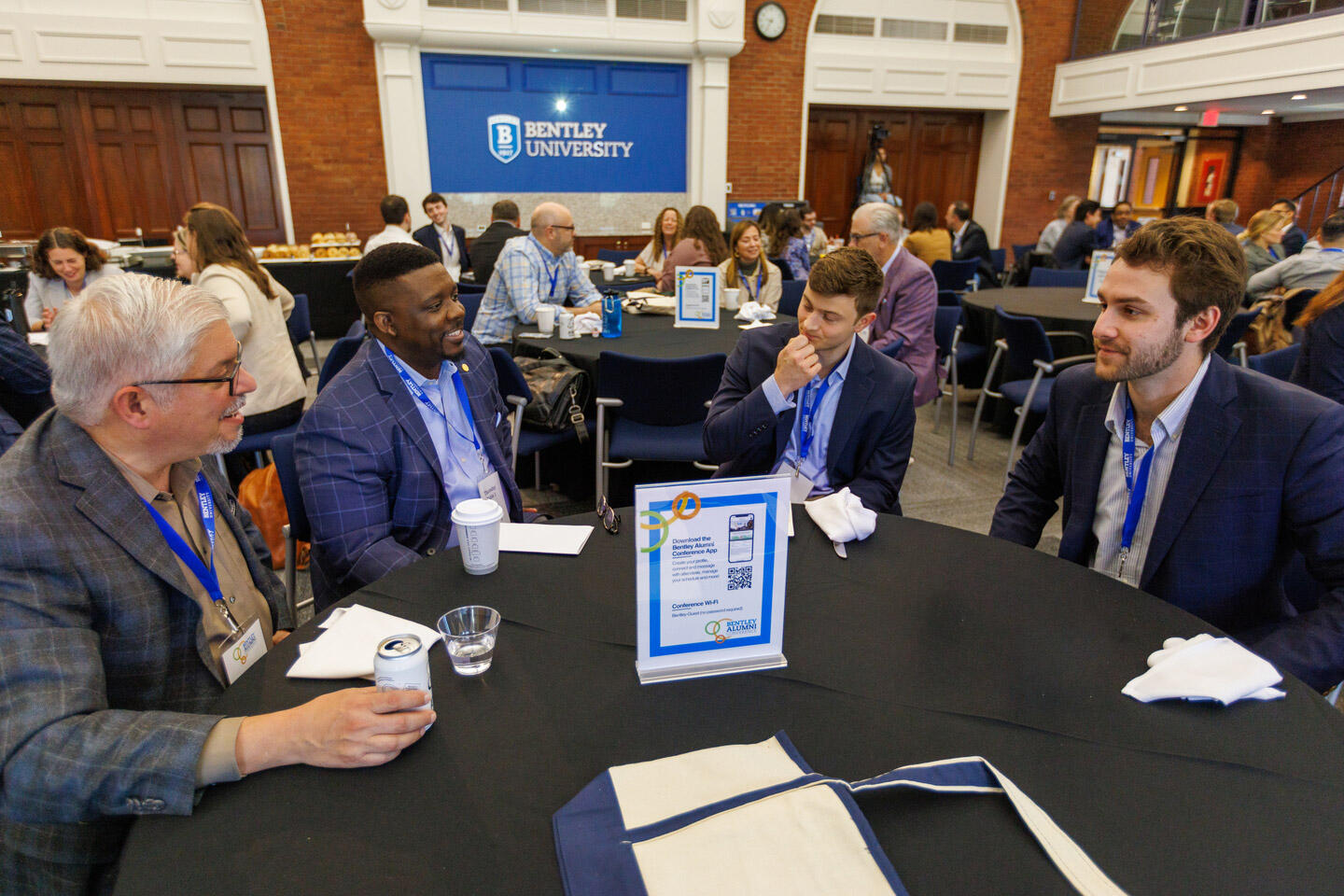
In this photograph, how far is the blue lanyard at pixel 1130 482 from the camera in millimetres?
1630

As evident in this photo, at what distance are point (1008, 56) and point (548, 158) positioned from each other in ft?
21.0

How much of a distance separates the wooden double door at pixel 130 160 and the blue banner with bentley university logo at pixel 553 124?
1913mm

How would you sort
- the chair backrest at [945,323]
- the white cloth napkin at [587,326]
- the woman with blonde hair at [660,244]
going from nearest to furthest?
the white cloth napkin at [587,326] → the chair backrest at [945,323] → the woman with blonde hair at [660,244]

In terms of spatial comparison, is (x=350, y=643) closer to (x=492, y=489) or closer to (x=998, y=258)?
(x=492, y=489)

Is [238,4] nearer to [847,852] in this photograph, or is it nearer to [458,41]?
[458,41]

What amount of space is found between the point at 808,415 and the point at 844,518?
0.70 metres

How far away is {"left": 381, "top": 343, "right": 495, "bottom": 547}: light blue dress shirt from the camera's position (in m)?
1.96

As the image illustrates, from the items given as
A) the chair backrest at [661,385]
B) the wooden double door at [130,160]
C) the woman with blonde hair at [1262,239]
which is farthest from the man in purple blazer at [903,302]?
the wooden double door at [130,160]

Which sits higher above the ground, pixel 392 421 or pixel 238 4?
pixel 238 4

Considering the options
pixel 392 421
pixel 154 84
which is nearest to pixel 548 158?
pixel 154 84

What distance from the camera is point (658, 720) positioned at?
1037 mm

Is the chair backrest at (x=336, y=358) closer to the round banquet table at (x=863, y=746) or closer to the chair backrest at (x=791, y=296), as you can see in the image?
the round banquet table at (x=863, y=746)

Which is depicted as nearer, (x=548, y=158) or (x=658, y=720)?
(x=658, y=720)

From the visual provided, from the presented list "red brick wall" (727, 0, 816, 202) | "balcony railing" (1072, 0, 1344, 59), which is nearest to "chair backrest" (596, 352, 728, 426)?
"red brick wall" (727, 0, 816, 202)
